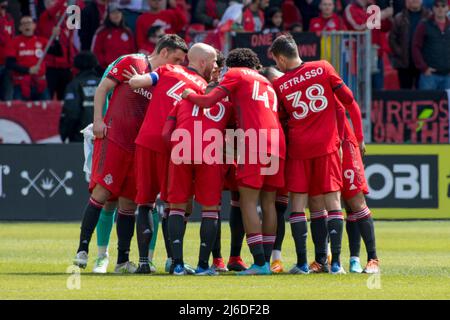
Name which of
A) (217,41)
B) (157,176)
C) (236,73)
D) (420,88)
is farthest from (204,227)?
(420,88)

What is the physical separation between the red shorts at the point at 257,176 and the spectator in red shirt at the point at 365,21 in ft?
36.5

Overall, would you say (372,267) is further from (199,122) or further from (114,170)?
(114,170)

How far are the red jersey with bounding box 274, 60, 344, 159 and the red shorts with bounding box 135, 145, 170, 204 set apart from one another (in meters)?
1.28

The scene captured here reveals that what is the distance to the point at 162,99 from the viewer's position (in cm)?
1259

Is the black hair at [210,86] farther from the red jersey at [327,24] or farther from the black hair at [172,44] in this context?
the red jersey at [327,24]

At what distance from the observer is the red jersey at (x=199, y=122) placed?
12.2m

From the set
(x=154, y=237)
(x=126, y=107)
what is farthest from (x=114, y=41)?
(x=126, y=107)

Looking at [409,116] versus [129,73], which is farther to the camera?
[409,116]

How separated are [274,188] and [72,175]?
29.4 ft

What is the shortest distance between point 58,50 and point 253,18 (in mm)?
3687

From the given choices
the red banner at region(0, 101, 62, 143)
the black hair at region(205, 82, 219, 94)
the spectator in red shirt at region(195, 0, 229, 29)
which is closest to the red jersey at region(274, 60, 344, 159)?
the black hair at region(205, 82, 219, 94)

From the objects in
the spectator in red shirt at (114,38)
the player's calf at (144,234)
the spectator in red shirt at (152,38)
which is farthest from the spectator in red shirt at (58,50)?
the player's calf at (144,234)

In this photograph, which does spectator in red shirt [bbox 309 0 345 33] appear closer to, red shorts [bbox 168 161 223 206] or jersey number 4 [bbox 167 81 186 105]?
jersey number 4 [bbox 167 81 186 105]

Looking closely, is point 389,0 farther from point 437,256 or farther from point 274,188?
point 274,188
